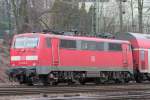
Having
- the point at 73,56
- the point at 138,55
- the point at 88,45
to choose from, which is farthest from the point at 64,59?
the point at 138,55

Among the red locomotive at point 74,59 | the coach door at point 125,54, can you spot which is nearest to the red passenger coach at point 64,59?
the red locomotive at point 74,59

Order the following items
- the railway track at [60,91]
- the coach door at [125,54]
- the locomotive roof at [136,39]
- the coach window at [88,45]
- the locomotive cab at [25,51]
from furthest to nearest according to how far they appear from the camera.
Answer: the locomotive roof at [136,39], the coach door at [125,54], the coach window at [88,45], the locomotive cab at [25,51], the railway track at [60,91]

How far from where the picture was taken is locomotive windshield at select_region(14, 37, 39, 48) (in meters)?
27.8

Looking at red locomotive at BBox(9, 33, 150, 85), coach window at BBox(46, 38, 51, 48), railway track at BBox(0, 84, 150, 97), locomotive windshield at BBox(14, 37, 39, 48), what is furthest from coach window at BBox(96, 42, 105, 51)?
railway track at BBox(0, 84, 150, 97)

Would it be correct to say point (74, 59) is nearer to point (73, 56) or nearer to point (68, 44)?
point (73, 56)

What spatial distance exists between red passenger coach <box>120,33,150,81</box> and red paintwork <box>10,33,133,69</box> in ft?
2.94

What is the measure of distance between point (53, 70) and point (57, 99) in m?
11.0

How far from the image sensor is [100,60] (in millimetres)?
32031

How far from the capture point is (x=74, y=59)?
97.8 feet

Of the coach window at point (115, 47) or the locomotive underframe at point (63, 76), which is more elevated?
the coach window at point (115, 47)

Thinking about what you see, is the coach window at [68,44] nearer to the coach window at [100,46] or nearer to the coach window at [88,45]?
the coach window at [88,45]

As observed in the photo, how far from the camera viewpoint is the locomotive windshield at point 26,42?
91.2 feet

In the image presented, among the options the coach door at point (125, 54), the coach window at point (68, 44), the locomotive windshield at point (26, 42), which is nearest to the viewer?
the locomotive windshield at point (26, 42)

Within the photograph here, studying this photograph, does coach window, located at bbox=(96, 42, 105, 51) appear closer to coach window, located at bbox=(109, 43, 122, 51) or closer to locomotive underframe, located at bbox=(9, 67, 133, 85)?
coach window, located at bbox=(109, 43, 122, 51)
